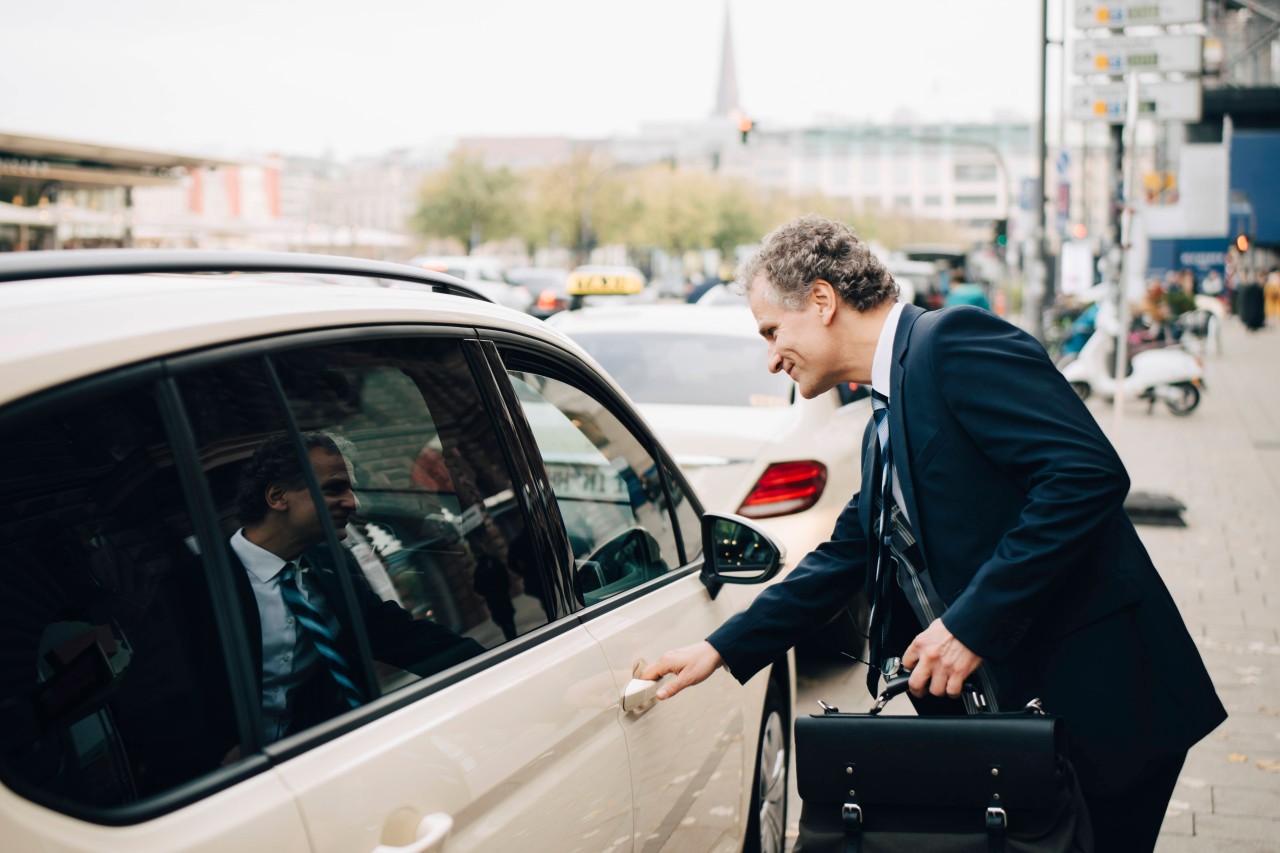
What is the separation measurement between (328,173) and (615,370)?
201 m

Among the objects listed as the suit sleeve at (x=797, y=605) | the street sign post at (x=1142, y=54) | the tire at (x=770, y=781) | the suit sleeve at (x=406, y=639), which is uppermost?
the street sign post at (x=1142, y=54)

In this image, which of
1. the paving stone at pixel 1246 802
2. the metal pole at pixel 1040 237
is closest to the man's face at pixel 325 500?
the paving stone at pixel 1246 802

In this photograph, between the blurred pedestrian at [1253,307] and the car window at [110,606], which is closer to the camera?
the car window at [110,606]

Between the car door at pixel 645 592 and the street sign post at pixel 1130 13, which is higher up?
the street sign post at pixel 1130 13

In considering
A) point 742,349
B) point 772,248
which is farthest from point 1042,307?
point 772,248

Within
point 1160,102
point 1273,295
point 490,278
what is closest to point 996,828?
point 1160,102

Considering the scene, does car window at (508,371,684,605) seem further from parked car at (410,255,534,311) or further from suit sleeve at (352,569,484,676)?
parked car at (410,255,534,311)

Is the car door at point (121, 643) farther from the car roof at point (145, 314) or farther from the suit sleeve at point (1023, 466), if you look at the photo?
the suit sleeve at point (1023, 466)

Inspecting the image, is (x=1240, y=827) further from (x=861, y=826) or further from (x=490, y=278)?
(x=490, y=278)

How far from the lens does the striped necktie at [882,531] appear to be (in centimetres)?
244

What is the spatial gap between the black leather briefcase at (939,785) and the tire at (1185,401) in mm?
17314

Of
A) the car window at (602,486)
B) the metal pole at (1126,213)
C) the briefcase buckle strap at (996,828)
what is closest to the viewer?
the briefcase buckle strap at (996,828)

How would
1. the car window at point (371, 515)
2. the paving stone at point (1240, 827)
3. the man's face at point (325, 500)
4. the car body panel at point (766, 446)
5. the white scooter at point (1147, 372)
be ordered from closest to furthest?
the car window at point (371, 515), the man's face at point (325, 500), the paving stone at point (1240, 827), the car body panel at point (766, 446), the white scooter at point (1147, 372)

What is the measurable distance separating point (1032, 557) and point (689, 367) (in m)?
4.55
